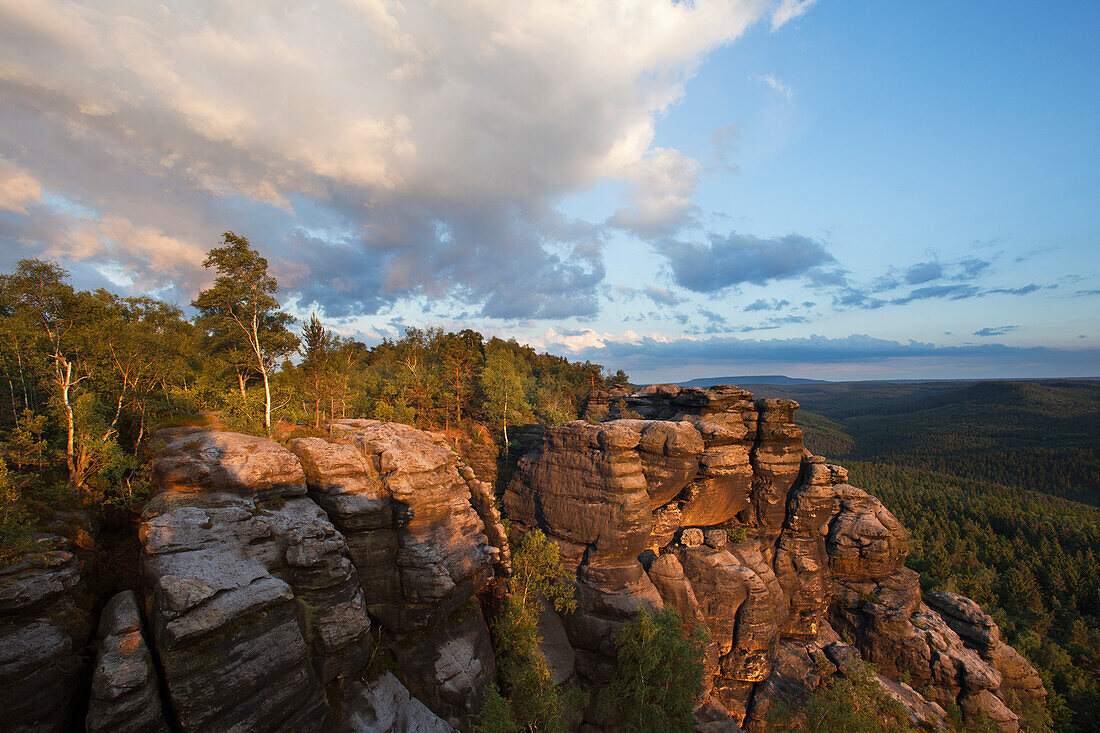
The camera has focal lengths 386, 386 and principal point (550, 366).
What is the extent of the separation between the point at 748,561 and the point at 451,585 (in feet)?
75.2

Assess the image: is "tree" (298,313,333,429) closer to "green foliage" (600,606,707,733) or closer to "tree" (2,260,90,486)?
"tree" (2,260,90,486)

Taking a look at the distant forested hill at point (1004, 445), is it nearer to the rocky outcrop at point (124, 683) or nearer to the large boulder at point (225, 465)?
the large boulder at point (225, 465)

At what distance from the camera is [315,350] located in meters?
30.3

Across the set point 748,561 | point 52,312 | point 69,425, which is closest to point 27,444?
point 69,425

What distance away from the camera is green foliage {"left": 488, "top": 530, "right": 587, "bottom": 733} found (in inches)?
809

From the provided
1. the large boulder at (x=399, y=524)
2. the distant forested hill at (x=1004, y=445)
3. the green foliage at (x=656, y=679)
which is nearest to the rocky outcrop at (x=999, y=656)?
the green foliage at (x=656, y=679)

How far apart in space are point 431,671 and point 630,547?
1466 cm

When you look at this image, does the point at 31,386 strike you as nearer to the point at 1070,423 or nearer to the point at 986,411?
the point at 1070,423

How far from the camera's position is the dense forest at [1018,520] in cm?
4088

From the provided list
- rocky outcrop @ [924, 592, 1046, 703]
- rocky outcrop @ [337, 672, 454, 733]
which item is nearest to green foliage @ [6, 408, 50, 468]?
rocky outcrop @ [337, 672, 454, 733]

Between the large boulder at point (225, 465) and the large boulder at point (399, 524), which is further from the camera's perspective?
the large boulder at point (399, 524)

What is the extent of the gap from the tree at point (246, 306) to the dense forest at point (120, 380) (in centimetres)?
7

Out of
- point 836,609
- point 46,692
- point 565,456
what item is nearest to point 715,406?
point 565,456

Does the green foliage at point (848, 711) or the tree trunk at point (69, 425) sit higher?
the tree trunk at point (69, 425)
